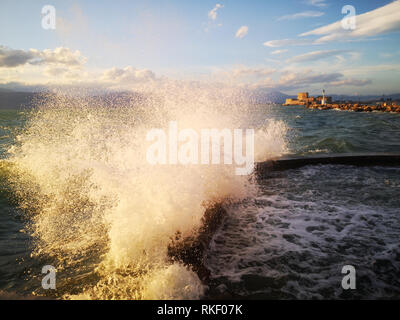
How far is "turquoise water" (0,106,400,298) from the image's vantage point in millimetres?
2721

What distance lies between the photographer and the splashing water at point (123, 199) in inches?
105

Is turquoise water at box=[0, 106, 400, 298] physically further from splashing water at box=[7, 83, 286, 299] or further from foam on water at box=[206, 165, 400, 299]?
splashing water at box=[7, 83, 286, 299]

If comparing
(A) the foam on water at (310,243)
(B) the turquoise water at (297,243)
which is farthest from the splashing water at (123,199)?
(A) the foam on water at (310,243)

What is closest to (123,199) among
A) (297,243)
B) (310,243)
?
(297,243)

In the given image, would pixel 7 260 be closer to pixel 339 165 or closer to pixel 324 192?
pixel 324 192

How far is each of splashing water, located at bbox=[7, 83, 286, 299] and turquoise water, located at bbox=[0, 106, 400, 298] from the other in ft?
1.21

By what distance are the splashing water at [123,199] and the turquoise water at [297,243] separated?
0.37m

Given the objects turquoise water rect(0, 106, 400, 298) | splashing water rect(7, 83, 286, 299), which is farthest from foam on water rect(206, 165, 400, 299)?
splashing water rect(7, 83, 286, 299)

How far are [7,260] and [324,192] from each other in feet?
20.5

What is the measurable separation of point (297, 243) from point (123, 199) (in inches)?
109

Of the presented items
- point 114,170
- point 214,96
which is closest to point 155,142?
point 114,170

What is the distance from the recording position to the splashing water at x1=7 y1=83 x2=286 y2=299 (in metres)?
2.68

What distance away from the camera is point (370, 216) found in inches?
171

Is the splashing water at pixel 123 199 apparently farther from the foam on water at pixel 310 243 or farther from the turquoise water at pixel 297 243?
the foam on water at pixel 310 243
